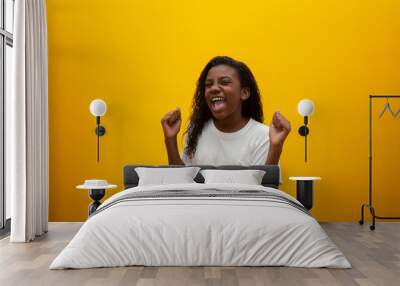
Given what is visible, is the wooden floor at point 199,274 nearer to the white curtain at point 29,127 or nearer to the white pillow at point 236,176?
the white curtain at point 29,127

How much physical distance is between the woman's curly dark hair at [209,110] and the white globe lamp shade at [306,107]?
514 mm

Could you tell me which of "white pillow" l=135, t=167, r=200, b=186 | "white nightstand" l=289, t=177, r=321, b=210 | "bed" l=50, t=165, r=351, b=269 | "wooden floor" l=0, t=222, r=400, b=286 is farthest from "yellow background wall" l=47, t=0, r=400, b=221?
"bed" l=50, t=165, r=351, b=269

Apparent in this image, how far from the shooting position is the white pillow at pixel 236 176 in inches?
207

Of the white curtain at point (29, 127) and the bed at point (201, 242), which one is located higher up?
the white curtain at point (29, 127)

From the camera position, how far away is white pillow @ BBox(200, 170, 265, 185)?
17.3 ft

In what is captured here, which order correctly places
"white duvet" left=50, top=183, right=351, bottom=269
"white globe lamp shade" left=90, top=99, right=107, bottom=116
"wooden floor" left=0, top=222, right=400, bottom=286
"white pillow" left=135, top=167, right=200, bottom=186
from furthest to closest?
1. "white globe lamp shade" left=90, top=99, right=107, bottom=116
2. "white pillow" left=135, top=167, right=200, bottom=186
3. "white duvet" left=50, top=183, right=351, bottom=269
4. "wooden floor" left=0, top=222, right=400, bottom=286

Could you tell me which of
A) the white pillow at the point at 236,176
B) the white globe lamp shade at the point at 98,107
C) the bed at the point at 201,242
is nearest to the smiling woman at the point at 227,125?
the white pillow at the point at 236,176

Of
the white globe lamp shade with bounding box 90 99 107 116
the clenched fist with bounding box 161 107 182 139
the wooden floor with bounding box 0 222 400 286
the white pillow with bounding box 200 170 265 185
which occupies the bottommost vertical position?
the wooden floor with bounding box 0 222 400 286

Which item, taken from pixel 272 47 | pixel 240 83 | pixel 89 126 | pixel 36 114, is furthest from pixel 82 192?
pixel 272 47

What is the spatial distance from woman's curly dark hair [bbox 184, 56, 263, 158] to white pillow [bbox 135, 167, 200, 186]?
1.80 feet

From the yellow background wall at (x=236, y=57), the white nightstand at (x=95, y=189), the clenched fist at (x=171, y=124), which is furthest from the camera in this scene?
the yellow background wall at (x=236, y=57)

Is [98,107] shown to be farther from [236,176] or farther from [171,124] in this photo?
[236,176]

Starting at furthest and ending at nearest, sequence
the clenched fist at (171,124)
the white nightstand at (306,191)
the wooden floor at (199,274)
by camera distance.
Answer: the white nightstand at (306,191), the clenched fist at (171,124), the wooden floor at (199,274)

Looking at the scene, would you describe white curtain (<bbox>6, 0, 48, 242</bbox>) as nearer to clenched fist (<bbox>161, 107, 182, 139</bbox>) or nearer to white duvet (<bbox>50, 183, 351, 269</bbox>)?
clenched fist (<bbox>161, 107, 182, 139</bbox>)
